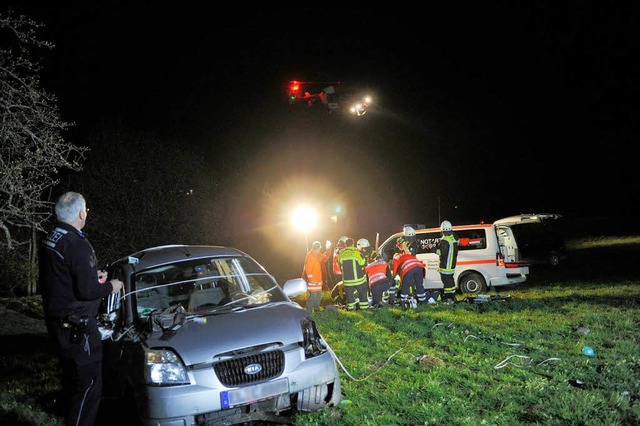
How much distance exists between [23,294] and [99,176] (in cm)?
609

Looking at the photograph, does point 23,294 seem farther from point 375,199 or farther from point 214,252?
point 375,199

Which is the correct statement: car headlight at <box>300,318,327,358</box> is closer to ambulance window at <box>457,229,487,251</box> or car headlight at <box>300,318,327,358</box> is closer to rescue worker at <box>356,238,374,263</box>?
rescue worker at <box>356,238,374,263</box>

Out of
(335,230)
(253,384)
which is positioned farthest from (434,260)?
(335,230)

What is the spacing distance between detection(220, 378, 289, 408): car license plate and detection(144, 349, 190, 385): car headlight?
0.35 m

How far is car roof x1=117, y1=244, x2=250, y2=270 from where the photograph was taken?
540 cm

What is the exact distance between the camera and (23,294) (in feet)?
67.5

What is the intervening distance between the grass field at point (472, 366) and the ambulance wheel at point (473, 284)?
2.56m

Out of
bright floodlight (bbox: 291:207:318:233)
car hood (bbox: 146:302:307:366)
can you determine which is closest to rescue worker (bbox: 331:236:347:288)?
bright floodlight (bbox: 291:207:318:233)

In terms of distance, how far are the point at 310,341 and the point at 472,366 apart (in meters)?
2.26

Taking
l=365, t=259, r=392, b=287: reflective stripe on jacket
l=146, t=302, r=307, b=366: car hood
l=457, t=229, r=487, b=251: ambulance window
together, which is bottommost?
l=365, t=259, r=392, b=287: reflective stripe on jacket

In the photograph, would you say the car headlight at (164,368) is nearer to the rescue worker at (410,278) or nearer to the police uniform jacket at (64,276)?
the police uniform jacket at (64,276)

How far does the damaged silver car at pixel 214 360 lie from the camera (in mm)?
3984

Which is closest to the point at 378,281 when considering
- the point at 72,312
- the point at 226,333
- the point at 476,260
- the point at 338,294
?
the point at 338,294

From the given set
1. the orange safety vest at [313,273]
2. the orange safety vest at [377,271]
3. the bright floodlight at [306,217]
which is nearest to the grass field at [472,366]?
the orange safety vest at [313,273]
